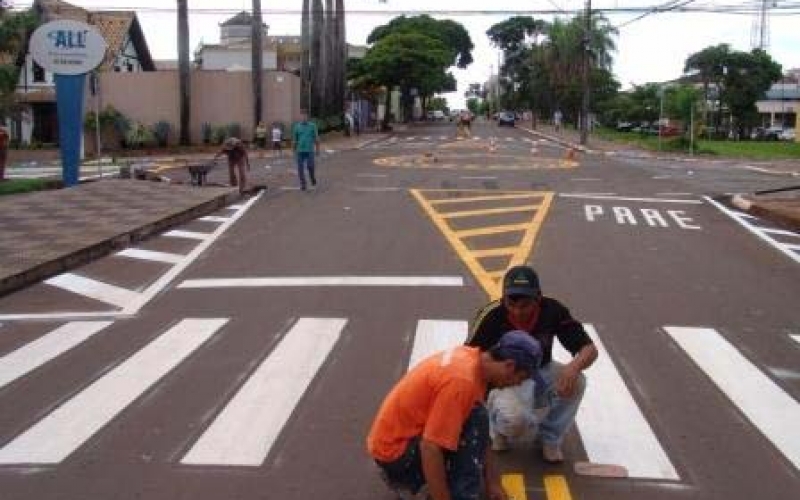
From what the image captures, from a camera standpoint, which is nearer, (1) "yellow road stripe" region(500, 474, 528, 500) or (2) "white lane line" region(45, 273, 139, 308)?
(1) "yellow road stripe" region(500, 474, 528, 500)

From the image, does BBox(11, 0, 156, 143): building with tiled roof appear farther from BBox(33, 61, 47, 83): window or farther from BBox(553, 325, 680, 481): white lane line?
BBox(553, 325, 680, 481): white lane line

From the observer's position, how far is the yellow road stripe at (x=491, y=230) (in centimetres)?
1647

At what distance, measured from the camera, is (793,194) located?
24203 mm

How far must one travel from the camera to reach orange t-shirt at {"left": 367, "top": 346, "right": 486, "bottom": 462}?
4.79 metres

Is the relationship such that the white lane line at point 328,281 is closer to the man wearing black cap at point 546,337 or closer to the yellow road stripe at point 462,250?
the yellow road stripe at point 462,250

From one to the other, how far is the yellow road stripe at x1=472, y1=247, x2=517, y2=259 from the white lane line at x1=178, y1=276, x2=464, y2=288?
1770 mm

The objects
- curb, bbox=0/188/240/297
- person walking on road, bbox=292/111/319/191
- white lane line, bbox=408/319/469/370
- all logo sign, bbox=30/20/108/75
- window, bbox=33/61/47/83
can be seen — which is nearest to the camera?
white lane line, bbox=408/319/469/370

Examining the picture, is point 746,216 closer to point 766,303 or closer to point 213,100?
point 766,303

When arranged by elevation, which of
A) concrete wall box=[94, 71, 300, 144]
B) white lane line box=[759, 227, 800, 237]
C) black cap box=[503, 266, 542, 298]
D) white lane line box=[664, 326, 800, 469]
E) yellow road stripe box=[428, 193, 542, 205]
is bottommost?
white lane line box=[664, 326, 800, 469]

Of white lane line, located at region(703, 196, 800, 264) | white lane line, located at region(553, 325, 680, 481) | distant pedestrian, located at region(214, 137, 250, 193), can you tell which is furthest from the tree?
white lane line, located at region(553, 325, 680, 481)

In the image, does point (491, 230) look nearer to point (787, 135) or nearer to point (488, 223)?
point (488, 223)

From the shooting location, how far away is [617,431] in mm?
6742

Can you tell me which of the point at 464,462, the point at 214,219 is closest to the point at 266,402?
the point at 464,462

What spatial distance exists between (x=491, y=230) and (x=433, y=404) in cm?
1219
